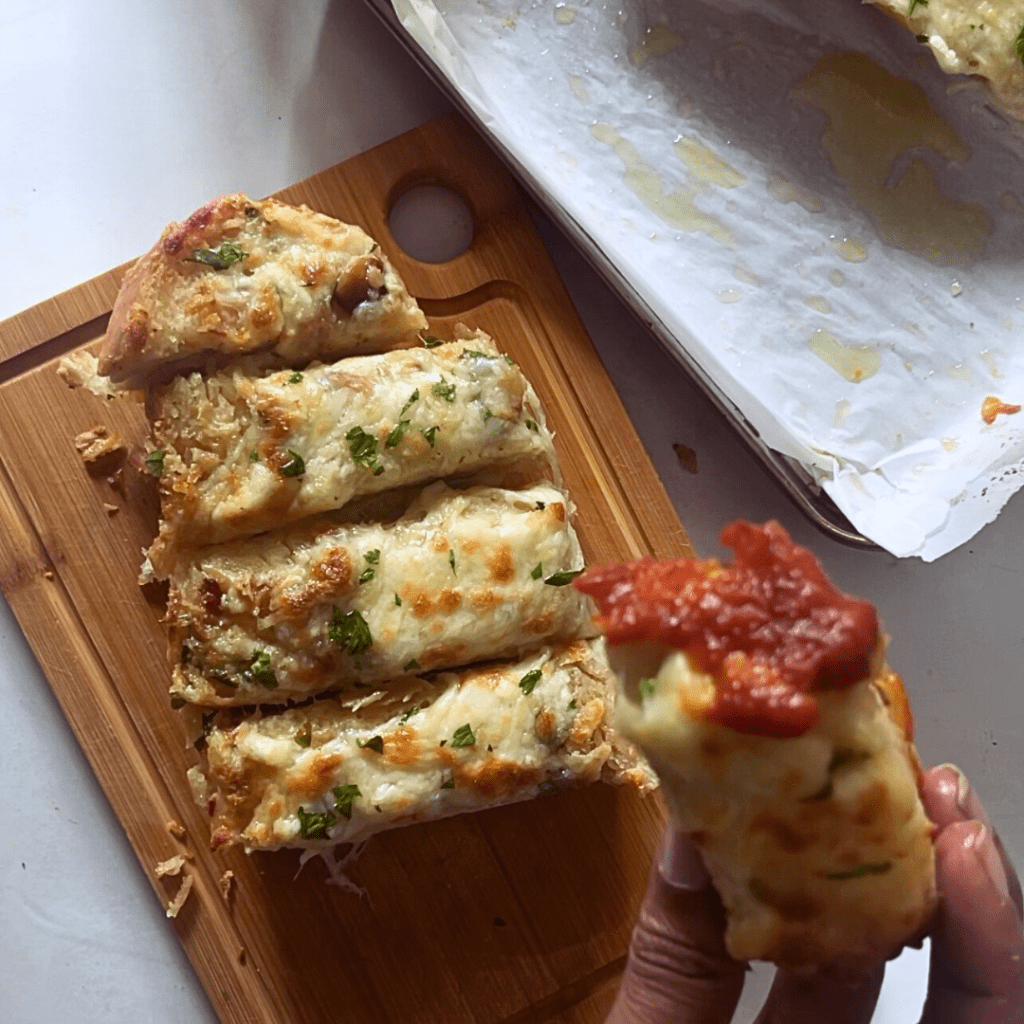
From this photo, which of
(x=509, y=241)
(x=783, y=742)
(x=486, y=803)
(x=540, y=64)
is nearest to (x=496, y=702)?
(x=486, y=803)

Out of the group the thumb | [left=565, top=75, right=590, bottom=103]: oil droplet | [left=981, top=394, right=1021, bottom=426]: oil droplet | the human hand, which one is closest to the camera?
the human hand

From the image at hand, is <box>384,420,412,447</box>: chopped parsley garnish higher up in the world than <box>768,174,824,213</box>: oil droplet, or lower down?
lower down

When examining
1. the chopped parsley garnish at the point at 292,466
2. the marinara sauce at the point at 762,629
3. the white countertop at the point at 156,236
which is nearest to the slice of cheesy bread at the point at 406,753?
the chopped parsley garnish at the point at 292,466

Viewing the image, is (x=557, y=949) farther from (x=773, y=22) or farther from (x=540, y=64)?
(x=773, y=22)

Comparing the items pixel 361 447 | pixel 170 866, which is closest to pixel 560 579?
pixel 361 447

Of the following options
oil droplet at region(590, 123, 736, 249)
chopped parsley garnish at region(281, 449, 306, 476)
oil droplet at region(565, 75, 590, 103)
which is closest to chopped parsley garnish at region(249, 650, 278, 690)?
chopped parsley garnish at region(281, 449, 306, 476)

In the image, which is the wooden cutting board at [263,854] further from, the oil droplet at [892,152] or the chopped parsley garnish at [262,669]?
the oil droplet at [892,152]

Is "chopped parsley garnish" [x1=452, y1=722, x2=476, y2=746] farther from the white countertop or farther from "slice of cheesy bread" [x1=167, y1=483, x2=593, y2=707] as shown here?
the white countertop
